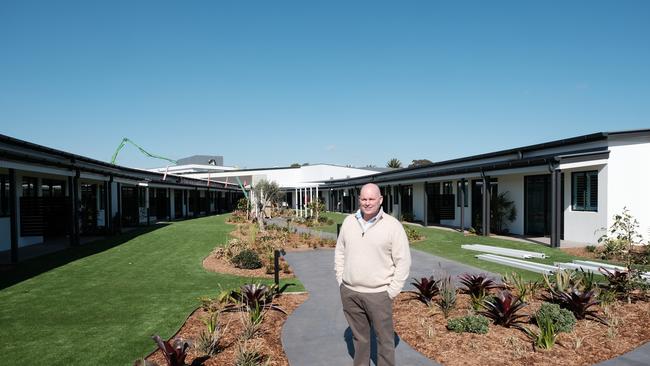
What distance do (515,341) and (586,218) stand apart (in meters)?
11.8

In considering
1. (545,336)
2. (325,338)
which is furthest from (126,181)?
(545,336)

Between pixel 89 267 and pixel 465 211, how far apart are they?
1702 centimetres

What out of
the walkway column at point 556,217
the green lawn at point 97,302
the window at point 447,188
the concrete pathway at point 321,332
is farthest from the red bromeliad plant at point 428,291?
the window at point 447,188

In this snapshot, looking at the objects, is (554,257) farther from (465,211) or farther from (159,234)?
(159,234)

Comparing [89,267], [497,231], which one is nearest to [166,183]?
[89,267]

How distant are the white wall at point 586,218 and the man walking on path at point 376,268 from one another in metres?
13.0

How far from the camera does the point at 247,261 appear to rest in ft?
33.4

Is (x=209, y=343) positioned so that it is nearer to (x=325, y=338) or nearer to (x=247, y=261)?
(x=325, y=338)

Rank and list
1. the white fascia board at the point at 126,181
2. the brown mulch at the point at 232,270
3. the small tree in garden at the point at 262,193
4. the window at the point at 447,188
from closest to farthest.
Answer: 1. the brown mulch at the point at 232,270
2. the white fascia board at the point at 126,181
3. the window at the point at 447,188
4. the small tree in garden at the point at 262,193

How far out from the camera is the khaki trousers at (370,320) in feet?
12.3

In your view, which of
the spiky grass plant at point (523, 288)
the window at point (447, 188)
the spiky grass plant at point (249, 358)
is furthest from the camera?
the window at point (447, 188)

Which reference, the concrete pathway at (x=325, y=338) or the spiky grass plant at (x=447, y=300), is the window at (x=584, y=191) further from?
the spiky grass plant at (x=447, y=300)

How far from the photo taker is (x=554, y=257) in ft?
38.5

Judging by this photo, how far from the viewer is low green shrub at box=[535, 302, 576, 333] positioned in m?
5.27
